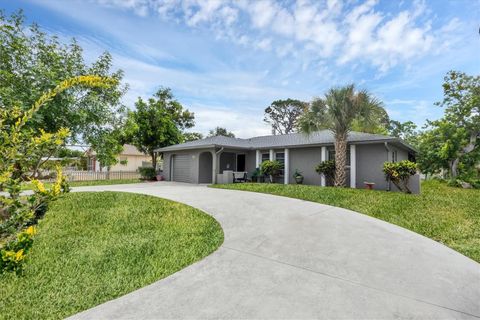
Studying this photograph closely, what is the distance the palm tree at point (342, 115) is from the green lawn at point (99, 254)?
763 cm

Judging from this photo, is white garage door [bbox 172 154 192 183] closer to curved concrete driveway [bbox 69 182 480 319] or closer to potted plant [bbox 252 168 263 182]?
potted plant [bbox 252 168 263 182]

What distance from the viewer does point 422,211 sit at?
23.5ft

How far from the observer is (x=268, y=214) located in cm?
681

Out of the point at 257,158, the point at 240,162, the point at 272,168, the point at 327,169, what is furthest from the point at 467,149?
the point at 240,162

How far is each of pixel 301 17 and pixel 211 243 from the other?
30.0 ft

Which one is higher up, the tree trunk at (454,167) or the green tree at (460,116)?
the green tree at (460,116)

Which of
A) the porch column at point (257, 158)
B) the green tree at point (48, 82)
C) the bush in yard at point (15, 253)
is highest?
the green tree at point (48, 82)

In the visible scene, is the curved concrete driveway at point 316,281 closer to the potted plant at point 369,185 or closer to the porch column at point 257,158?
the potted plant at point 369,185

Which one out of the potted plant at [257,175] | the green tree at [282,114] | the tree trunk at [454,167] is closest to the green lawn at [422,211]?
the potted plant at [257,175]

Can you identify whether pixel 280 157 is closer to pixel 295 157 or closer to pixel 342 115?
pixel 295 157

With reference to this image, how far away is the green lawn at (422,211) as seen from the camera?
525 centimetres

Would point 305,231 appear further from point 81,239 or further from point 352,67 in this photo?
point 352,67

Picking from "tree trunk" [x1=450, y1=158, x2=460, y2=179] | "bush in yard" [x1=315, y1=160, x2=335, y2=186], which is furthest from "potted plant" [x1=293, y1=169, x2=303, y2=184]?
"tree trunk" [x1=450, y1=158, x2=460, y2=179]

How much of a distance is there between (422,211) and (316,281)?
615 centimetres
